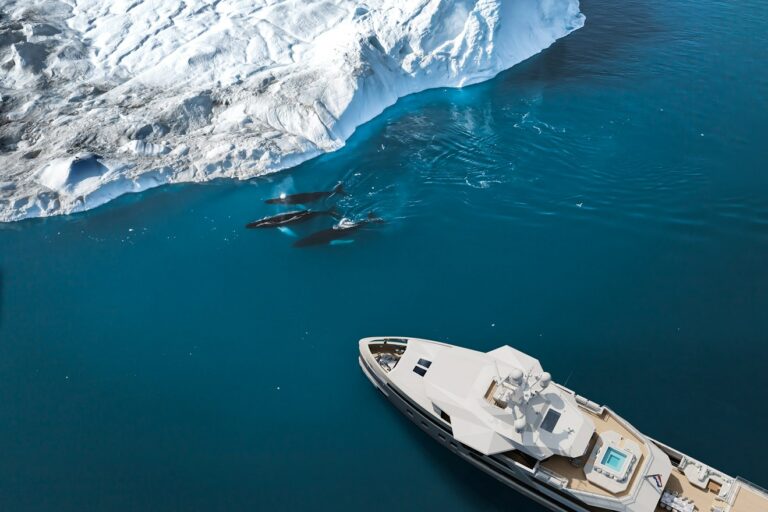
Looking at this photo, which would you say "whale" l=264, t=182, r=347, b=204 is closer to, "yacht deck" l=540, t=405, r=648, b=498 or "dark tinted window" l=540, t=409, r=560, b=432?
"dark tinted window" l=540, t=409, r=560, b=432

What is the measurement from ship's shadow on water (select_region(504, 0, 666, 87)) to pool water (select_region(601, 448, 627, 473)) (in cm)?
3143

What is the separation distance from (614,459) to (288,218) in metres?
22.6

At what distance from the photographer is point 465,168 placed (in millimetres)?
38000

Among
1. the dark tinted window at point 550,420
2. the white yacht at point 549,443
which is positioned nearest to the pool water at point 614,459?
the white yacht at point 549,443

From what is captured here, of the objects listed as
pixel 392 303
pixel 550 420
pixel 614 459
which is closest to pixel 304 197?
pixel 392 303

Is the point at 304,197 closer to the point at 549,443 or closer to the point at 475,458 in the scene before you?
the point at 475,458

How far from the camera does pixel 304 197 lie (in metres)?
36.7

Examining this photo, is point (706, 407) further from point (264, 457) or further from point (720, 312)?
point (264, 457)

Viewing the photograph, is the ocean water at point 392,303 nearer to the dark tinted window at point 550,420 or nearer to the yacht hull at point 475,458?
the yacht hull at point 475,458

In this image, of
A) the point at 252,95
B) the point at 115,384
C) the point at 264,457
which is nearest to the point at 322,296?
the point at 264,457

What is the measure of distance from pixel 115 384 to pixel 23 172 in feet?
64.7

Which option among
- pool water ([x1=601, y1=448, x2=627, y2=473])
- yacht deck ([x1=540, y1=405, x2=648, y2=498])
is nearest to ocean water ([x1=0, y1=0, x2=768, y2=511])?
yacht deck ([x1=540, y1=405, x2=648, y2=498])

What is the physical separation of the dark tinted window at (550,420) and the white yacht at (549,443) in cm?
4

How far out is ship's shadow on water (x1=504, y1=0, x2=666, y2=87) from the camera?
4578 centimetres
